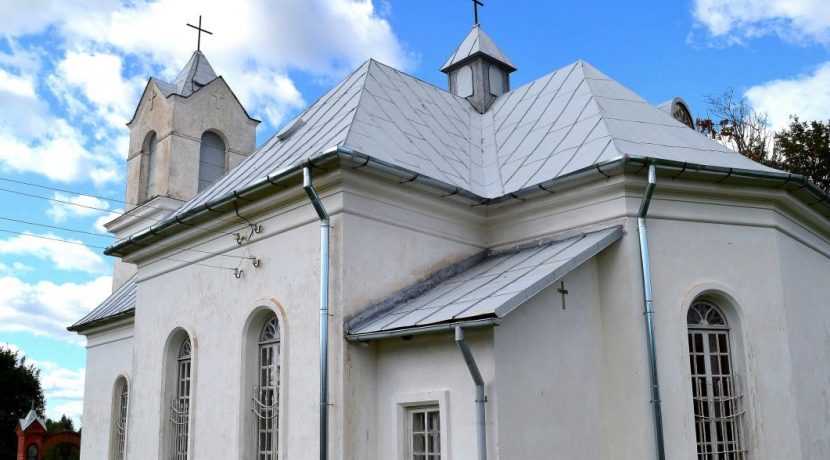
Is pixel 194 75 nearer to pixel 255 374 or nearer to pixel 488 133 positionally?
pixel 488 133

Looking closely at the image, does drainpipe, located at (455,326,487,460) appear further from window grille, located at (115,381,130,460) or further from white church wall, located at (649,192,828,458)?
window grille, located at (115,381,130,460)

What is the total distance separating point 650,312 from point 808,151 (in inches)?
577

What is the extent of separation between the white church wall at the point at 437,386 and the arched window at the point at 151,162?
12.3 meters

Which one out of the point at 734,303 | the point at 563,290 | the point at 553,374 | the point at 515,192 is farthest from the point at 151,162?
the point at 734,303

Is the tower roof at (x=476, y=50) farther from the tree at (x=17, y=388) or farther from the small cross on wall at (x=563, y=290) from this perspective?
the tree at (x=17, y=388)

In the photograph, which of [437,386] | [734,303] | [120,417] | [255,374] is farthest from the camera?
[120,417]

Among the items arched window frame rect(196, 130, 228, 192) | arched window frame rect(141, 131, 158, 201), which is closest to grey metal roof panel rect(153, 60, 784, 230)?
arched window frame rect(196, 130, 228, 192)

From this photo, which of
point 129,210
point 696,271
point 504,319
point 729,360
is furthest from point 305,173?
point 129,210

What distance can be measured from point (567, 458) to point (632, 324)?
5.48ft

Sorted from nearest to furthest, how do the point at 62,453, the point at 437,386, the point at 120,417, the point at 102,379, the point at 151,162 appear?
the point at 437,386
the point at 120,417
the point at 102,379
the point at 151,162
the point at 62,453

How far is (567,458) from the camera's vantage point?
8570 mm

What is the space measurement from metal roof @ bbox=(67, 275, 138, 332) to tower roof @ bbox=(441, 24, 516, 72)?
8.07m

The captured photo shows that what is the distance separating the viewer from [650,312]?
29.7ft

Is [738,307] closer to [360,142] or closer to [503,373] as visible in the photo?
[503,373]
